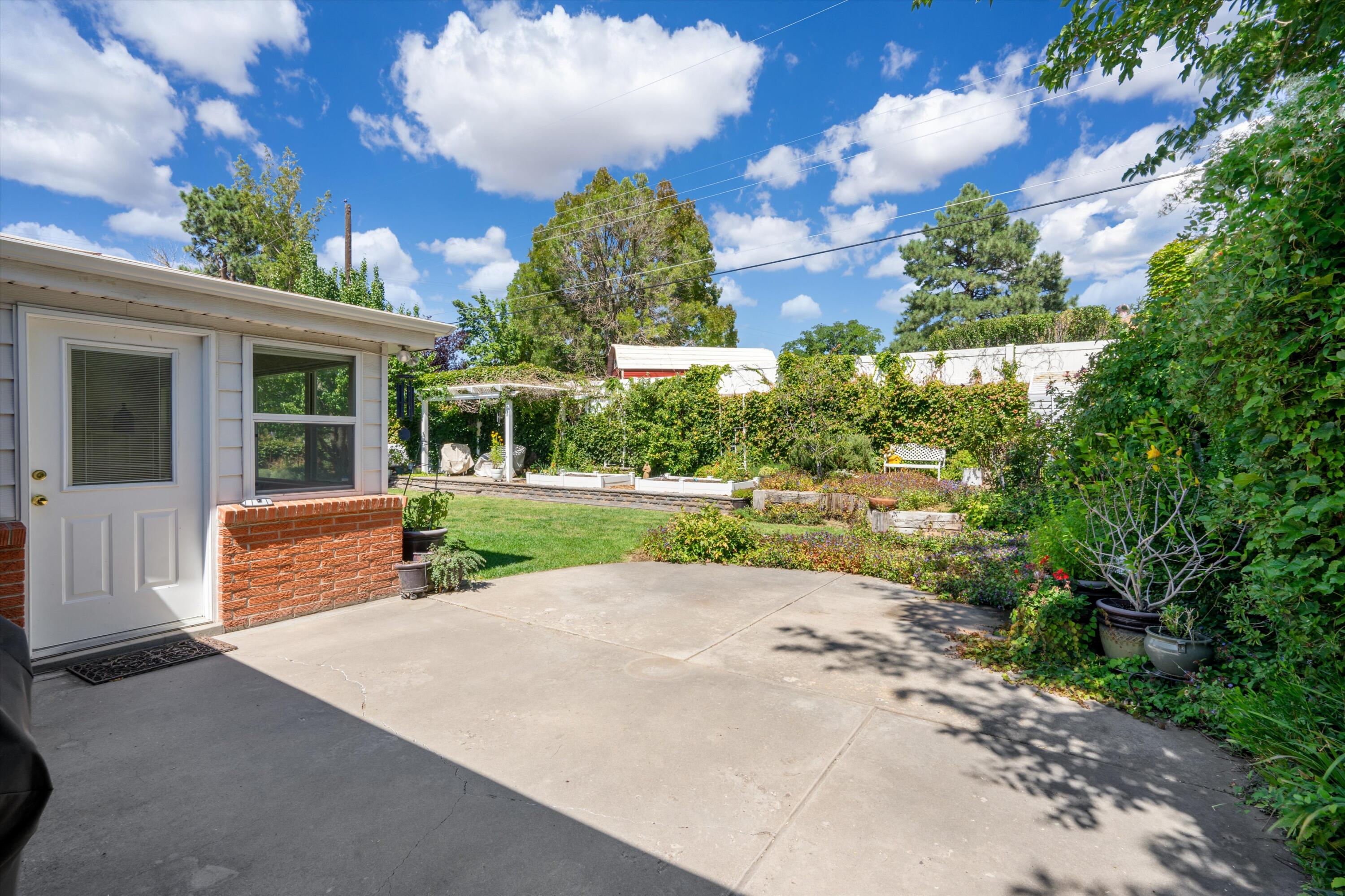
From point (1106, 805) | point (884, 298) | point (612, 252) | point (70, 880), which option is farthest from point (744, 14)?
point (884, 298)

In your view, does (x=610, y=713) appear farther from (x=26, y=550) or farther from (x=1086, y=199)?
(x=1086, y=199)

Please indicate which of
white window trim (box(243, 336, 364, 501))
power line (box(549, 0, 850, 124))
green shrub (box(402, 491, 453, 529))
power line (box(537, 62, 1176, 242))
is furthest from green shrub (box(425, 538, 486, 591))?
power line (box(549, 0, 850, 124))

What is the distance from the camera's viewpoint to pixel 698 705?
3.68 metres

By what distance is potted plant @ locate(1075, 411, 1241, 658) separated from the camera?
3.95 m

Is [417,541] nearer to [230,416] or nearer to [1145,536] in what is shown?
Result: [230,416]

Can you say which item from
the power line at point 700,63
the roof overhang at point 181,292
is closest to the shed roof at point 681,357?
the power line at point 700,63

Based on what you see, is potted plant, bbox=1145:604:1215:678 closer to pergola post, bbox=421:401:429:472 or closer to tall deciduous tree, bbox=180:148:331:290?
pergola post, bbox=421:401:429:472

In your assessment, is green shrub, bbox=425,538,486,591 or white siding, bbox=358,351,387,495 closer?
white siding, bbox=358,351,387,495

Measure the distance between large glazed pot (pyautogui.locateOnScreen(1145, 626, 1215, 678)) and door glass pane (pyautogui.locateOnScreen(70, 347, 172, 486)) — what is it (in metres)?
7.09

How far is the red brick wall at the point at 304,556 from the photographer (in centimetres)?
488

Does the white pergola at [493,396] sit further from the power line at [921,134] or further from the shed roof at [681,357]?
the power line at [921,134]

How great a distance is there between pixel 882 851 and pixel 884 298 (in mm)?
35763

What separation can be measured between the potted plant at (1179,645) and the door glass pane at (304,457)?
654 centimetres

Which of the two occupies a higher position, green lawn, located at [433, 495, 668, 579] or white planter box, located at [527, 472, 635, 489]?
white planter box, located at [527, 472, 635, 489]
